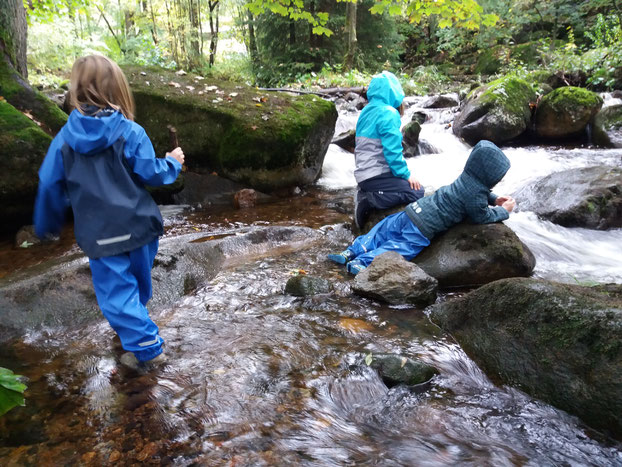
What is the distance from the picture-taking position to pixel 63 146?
2371mm

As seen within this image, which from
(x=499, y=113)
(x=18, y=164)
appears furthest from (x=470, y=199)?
(x=499, y=113)

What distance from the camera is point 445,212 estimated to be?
4.17 metres

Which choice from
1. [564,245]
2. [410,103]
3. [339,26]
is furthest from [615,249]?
[339,26]

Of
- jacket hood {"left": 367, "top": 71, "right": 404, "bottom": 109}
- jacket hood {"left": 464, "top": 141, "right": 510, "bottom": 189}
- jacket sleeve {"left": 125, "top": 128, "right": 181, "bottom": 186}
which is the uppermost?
jacket hood {"left": 367, "top": 71, "right": 404, "bottom": 109}

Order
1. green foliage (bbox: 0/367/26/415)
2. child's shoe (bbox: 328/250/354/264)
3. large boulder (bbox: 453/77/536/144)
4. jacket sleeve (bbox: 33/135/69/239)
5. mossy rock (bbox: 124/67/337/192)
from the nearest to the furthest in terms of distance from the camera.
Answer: green foliage (bbox: 0/367/26/415) < jacket sleeve (bbox: 33/135/69/239) < child's shoe (bbox: 328/250/354/264) < mossy rock (bbox: 124/67/337/192) < large boulder (bbox: 453/77/536/144)

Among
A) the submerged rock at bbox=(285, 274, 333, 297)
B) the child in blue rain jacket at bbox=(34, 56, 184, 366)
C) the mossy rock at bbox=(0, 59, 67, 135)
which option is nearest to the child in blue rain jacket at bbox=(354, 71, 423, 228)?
the submerged rock at bbox=(285, 274, 333, 297)

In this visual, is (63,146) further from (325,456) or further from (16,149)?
(16,149)

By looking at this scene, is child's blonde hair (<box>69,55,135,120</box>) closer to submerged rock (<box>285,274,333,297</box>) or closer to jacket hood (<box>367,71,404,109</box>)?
submerged rock (<box>285,274,333,297</box>)

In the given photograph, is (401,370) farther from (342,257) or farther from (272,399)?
(342,257)

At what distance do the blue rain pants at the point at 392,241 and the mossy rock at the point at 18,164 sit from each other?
4.18 metres

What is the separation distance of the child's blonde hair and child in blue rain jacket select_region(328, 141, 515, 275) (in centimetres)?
271

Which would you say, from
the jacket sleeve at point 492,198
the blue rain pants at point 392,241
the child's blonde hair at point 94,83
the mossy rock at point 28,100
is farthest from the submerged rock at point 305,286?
the mossy rock at point 28,100

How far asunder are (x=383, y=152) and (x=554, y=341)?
2.99m

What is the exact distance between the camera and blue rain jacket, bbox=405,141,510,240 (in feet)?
12.7
